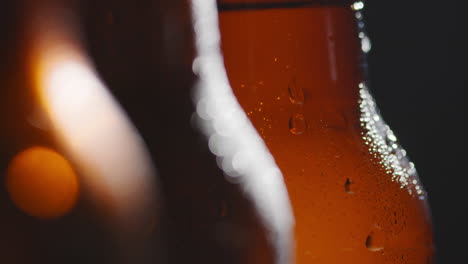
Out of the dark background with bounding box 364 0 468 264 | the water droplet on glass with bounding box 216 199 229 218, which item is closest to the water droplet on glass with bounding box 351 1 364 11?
the water droplet on glass with bounding box 216 199 229 218

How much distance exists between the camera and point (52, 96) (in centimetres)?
37

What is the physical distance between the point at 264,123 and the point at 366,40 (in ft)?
0.39

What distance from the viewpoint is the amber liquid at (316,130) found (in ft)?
1.78

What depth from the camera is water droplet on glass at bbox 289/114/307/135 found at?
555mm

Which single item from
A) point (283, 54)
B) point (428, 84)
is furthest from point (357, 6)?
point (428, 84)

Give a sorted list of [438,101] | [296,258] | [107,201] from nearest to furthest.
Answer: [107,201], [296,258], [438,101]

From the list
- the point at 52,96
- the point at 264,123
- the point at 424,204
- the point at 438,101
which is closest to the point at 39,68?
the point at 52,96

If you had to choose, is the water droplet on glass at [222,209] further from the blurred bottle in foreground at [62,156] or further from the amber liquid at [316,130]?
the amber liquid at [316,130]

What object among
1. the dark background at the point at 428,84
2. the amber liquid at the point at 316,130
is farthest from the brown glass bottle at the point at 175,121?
the dark background at the point at 428,84

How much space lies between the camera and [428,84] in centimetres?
109

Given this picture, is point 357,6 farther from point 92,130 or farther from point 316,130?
point 92,130

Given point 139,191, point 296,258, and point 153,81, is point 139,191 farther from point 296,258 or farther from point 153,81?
point 296,258

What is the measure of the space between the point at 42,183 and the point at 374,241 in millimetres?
278

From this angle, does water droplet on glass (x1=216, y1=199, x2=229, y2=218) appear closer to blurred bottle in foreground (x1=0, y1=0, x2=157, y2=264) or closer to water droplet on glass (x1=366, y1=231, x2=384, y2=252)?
blurred bottle in foreground (x1=0, y1=0, x2=157, y2=264)
